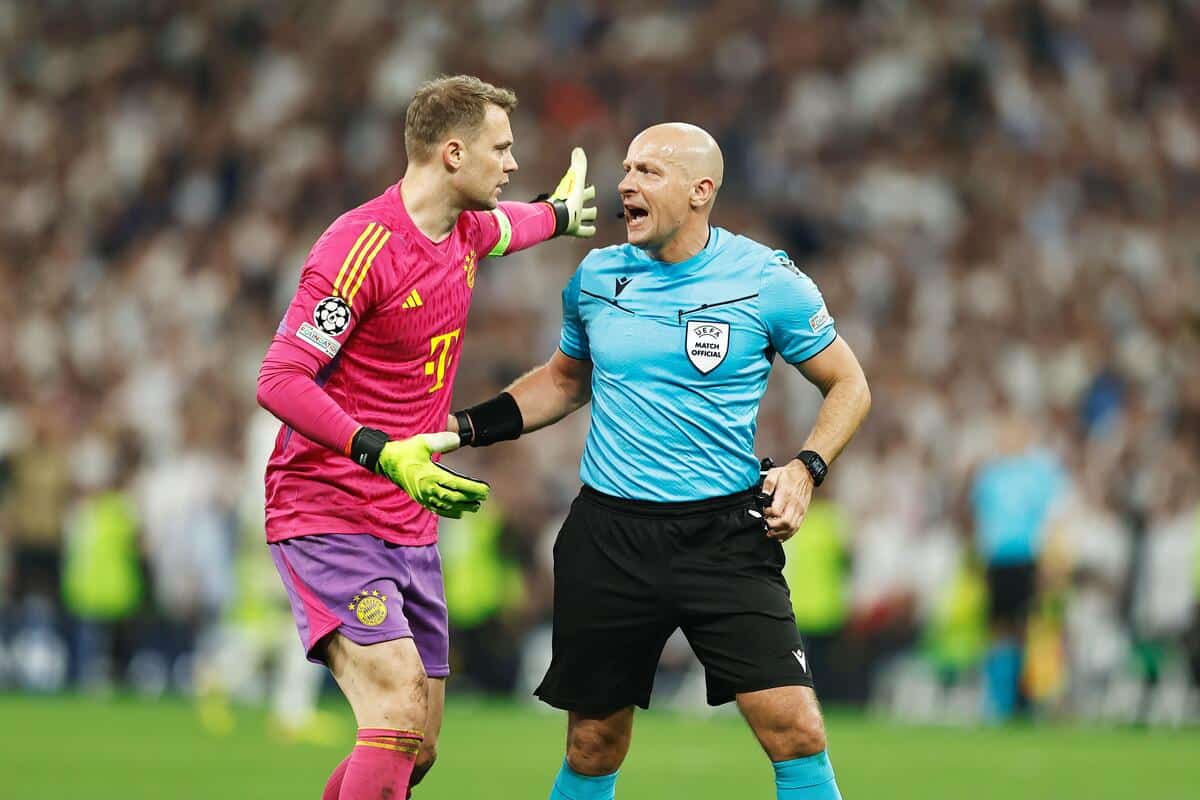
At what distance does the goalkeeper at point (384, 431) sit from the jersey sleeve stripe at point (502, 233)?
27 cm

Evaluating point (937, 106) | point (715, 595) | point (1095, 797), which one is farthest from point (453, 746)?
point (937, 106)

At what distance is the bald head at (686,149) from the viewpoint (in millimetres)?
6754

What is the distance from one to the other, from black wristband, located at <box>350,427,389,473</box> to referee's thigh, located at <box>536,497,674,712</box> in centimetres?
96

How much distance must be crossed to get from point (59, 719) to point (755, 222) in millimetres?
7869

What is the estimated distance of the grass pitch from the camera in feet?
34.3

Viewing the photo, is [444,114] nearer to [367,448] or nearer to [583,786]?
[367,448]

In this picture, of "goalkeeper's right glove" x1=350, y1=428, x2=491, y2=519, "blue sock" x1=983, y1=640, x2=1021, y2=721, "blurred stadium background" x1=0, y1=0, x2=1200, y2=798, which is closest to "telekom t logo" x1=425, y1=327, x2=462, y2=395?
"goalkeeper's right glove" x1=350, y1=428, x2=491, y2=519

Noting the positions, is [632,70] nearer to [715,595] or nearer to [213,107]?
[213,107]

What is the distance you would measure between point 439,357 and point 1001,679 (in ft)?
29.5

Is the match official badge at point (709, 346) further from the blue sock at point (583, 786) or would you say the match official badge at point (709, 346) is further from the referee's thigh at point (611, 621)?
the blue sock at point (583, 786)

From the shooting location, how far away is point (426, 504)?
606cm

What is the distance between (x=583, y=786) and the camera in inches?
265

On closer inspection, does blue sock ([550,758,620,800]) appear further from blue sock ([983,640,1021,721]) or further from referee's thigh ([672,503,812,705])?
blue sock ([983,640,1021,721])

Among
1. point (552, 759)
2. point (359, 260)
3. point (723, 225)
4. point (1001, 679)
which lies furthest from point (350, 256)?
point (723, 225)
